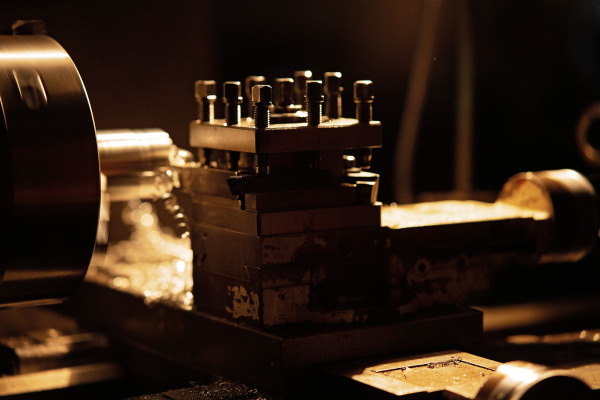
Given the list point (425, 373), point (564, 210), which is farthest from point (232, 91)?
point (564, 210)

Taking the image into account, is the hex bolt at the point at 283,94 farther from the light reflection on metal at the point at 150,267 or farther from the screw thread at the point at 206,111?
the light reflection on metal at the point at 150,267

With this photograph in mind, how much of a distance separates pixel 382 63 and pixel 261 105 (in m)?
1.53

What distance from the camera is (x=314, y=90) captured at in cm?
120

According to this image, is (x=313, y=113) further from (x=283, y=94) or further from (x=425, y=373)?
(x=425, y=373)

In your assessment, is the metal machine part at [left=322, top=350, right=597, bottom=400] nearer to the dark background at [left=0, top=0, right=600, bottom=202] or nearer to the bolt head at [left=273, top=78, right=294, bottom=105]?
the bolt head at [left=273, top=78, right=294, bottom=105]

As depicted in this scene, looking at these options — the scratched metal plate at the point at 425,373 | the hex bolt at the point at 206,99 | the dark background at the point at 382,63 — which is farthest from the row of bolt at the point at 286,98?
the dark background at the point at 382,63

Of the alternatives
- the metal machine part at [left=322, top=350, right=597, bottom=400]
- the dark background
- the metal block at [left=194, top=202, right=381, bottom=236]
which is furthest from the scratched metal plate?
the dark background

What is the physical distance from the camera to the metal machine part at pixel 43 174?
98 cm

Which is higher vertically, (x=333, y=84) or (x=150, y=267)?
(x=333, y=84)

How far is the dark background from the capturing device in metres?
2.48

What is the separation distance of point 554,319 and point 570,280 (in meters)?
0.57

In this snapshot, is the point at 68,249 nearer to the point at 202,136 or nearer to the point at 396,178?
the point at 202,136

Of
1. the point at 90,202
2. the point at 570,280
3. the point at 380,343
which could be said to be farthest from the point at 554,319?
the point at 90,202

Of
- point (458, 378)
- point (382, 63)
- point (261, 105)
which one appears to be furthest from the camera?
point (382, 63)
